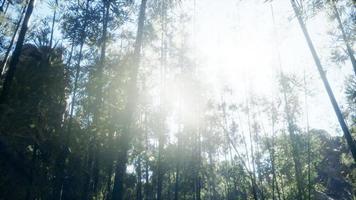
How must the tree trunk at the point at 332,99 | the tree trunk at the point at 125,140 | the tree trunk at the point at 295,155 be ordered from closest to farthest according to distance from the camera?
the tree trunk at the point at 125,140, the tree trunk at the point at 332,99, the tree trunk at the point at 295,155

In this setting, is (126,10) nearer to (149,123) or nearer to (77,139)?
(77,139)

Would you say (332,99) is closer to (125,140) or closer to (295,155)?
(125,140)

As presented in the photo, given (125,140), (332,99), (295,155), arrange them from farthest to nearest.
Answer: (295,155) < (332,99) < (125,140)

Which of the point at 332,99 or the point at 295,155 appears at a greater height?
the point at 295,155

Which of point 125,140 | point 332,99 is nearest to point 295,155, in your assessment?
point 332,99

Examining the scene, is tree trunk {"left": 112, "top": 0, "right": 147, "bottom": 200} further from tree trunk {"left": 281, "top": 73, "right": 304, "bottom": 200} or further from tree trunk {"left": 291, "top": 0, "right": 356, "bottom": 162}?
tree trunk {"left": 281, "top": 73, "right": 304, "bottom": 200}

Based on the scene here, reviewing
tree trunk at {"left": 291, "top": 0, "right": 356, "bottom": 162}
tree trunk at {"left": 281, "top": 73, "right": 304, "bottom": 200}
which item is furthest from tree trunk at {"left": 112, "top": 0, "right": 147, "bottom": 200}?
tree trunk at {"left": 281, "top": 73, "right": 304, "bottom": 200}

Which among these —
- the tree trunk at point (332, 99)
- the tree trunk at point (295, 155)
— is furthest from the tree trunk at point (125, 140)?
the tree trunk at point (295, 155)

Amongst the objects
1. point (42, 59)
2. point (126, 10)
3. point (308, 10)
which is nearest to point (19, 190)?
point (42, 59)

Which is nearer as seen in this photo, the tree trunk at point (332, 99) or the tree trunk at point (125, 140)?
the tree trunk at point (125, 140)

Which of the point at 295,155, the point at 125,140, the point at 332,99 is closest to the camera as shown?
the point at 125,140

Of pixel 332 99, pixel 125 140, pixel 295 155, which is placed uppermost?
pixel 295 155

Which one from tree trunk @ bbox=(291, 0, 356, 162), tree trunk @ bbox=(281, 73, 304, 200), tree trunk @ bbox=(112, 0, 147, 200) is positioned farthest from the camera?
tree trunk @ bbox=(281, 73, 304, 200)

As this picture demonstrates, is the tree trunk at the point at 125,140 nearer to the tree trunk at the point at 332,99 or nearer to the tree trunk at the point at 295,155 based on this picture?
the tree trunk at the point at 332,99
